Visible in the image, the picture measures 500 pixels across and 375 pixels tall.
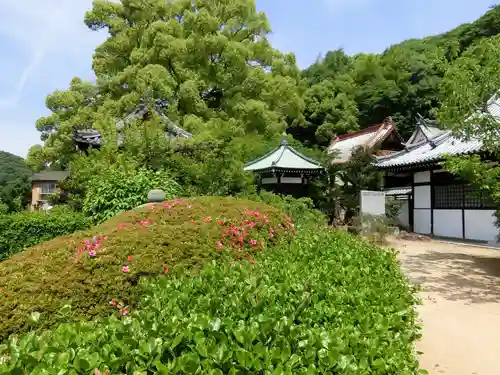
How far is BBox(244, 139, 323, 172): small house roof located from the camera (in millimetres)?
18648

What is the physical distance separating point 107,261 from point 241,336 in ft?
8.89

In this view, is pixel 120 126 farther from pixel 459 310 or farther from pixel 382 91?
pixel 382 91

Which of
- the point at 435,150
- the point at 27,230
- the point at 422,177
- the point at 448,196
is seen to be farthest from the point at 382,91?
the point at 27,230

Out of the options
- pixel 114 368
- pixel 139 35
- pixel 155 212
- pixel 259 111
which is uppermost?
pixel 139 35

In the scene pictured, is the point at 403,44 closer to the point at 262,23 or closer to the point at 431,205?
the point at 262,23

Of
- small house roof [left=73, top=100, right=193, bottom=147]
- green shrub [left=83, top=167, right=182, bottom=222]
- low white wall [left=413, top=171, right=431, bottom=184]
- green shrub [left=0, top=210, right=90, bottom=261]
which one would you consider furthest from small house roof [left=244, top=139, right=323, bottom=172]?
green shrub [left=0, top=210, right=90, bottom=261]

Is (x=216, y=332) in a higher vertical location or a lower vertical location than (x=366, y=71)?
lower

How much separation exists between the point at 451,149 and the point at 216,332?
15177mm

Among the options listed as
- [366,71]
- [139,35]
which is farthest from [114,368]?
[366,71]

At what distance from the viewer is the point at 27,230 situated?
35.2 feet

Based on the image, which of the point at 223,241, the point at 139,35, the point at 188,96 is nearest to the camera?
the point at 223,241

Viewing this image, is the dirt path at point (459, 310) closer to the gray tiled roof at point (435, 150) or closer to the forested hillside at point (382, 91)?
the gray tiled roof at point (435, 150)

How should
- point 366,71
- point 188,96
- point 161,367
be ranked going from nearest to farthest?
point 161,367, point 188,96, point 366,71

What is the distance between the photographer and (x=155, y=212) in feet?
19.3
